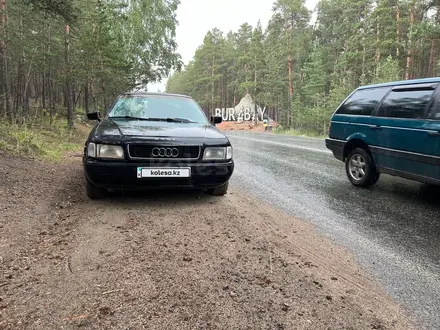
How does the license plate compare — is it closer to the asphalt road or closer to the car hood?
the car hood

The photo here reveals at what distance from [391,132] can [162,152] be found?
12.2ft

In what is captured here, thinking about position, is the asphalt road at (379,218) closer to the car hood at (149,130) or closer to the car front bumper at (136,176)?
the car front bumper at (136,176)

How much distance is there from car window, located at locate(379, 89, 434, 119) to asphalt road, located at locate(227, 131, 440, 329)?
1.34 m

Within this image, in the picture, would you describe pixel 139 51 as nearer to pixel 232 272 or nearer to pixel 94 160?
pixel 94 160

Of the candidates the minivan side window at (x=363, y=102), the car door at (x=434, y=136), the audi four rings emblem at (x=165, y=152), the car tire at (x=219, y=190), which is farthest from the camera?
the minivan side window at (x=363, y=102)

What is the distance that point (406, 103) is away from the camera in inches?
198

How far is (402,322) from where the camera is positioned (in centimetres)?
204

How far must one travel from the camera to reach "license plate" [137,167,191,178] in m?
3.93

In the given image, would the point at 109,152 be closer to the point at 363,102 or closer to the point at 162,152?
the point at 162,152

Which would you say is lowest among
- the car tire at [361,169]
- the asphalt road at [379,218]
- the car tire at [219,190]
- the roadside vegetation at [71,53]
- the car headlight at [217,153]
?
the asphalt road at [379,218]

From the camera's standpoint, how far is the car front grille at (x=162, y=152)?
12.9 ft

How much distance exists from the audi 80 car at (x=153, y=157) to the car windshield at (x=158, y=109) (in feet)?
1.62

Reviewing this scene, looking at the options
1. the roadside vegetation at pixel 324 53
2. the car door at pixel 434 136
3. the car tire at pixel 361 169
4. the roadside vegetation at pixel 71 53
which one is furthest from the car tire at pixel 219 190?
the roadside vegetation at pixel 324 53

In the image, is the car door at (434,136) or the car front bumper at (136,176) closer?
the car front bumper at (136,176)
